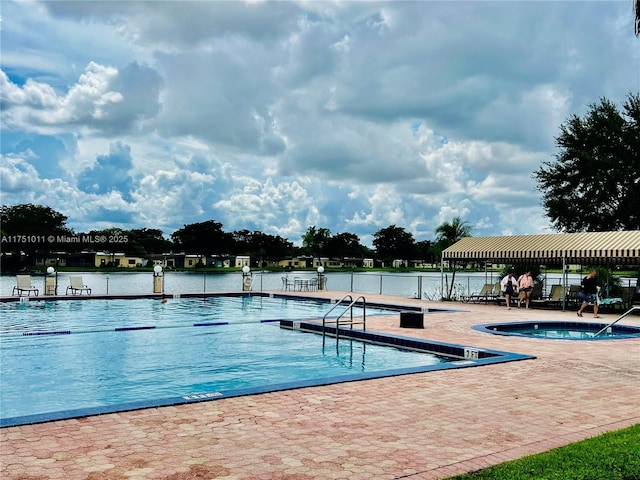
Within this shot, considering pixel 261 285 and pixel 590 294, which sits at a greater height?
pixel 590 294

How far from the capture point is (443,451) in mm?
5152

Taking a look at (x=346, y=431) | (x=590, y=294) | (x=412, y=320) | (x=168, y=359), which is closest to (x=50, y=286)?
(x=168, y=359)

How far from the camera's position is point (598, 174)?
35.0 m

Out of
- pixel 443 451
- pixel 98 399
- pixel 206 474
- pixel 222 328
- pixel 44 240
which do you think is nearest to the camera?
pixel 206 474

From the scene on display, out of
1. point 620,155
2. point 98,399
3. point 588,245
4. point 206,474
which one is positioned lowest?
point 98,399

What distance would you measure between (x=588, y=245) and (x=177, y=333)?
1453cm

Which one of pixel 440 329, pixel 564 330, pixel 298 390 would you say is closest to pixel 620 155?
pixel 564 330

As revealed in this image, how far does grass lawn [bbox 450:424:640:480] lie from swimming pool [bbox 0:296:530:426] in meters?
3.59

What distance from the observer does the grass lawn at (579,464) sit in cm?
434

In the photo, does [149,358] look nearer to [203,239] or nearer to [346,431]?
[346,431]

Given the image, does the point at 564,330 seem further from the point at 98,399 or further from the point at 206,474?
the point at 206,474

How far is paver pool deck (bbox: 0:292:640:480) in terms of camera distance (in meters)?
4.68

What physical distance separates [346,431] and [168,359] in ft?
25.1

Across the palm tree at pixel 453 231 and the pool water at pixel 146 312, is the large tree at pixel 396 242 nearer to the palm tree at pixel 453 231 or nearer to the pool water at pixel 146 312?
the palm tree at pixel 453 231
